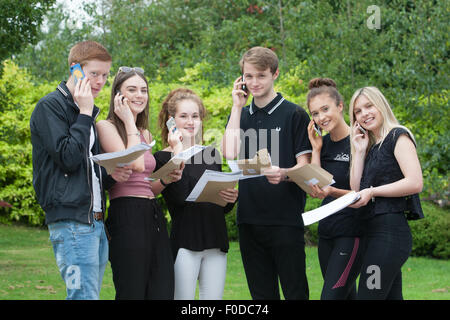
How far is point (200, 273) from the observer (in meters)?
4.42

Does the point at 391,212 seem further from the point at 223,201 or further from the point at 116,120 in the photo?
the point at 116,120

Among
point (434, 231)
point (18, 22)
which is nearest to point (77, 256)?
point (18, 22)

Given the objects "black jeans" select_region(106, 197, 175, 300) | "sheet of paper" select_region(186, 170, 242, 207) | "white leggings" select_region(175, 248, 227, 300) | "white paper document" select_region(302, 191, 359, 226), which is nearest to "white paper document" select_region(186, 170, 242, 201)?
"sheet of paper" select_region(186, 170, 242, 207)

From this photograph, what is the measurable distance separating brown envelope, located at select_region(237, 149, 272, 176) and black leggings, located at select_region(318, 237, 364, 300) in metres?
0.79

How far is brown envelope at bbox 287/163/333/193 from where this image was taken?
13.2ft

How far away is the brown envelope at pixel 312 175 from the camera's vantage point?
403cm

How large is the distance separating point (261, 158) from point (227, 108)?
7331 millimetres

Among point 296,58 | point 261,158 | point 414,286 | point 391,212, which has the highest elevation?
point 296,58

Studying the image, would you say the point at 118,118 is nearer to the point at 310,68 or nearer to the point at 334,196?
the point at 334,196

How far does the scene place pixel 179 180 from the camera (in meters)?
4.44

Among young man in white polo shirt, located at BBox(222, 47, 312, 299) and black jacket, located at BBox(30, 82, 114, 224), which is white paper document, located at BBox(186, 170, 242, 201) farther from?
black jacket, located at BBox(30, 82, 114, 224)

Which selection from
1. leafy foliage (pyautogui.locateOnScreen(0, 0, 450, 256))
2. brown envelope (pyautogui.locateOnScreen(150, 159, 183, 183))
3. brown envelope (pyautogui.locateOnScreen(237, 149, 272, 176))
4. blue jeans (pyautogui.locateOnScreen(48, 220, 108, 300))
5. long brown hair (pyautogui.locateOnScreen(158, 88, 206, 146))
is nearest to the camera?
blue jeans (pyautogui.locateOnScreen(48, 220, 108, 300))

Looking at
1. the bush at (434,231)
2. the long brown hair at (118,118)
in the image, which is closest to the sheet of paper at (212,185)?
the long brown hair at (118,118)
